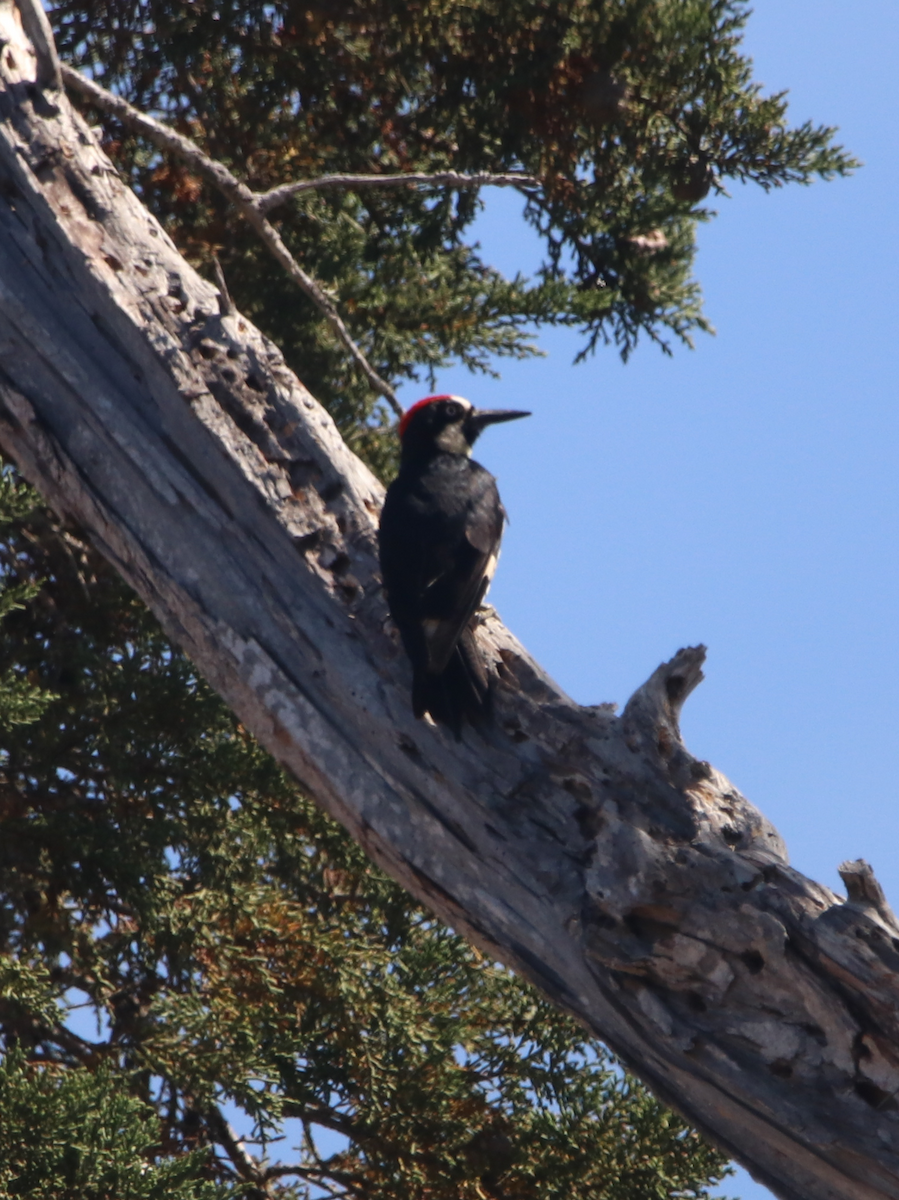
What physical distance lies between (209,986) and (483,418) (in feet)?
8.64

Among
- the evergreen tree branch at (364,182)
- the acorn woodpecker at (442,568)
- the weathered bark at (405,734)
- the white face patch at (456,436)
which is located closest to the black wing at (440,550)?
the acorn woodpecker at (442,568)

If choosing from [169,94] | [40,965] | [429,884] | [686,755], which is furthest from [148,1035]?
[169,94]

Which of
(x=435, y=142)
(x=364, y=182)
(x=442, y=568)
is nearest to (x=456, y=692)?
(x=442, y=568)

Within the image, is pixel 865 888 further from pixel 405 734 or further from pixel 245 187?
pixel 245 187

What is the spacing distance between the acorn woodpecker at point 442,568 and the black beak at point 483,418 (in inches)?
14.5

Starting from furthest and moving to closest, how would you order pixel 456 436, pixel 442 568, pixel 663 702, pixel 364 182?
pixel 456 436, pixel 364 182, pixel 442 568, pixel 663 702

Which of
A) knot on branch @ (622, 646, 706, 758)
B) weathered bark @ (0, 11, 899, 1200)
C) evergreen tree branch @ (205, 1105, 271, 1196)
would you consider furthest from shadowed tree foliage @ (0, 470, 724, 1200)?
knot on branch @ (622, 646, 706, 758)

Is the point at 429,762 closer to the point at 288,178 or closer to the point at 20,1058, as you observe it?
the point at 20,1058

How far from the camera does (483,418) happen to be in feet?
Answer: 17.7

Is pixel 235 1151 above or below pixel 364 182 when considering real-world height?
below

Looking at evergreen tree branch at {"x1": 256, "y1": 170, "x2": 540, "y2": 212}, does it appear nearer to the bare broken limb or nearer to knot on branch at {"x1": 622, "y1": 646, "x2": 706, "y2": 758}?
the bare broken limb

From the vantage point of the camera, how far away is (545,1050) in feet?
15.5

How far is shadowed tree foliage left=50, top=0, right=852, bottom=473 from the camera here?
5402mm

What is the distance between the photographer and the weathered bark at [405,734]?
2.87m
